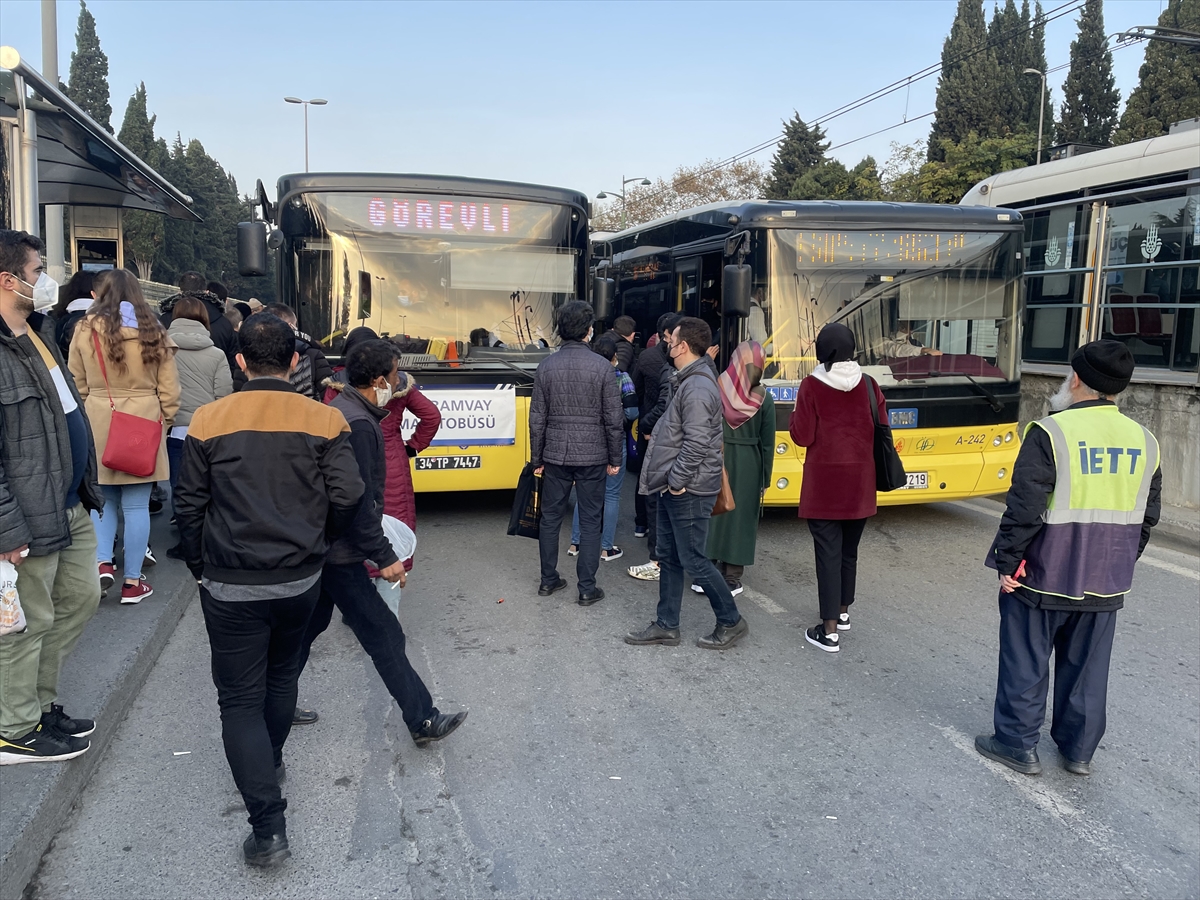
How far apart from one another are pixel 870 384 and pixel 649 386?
7.16 feet

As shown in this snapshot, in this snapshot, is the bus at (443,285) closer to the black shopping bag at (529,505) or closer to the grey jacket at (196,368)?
the grey jacket at (196,368)

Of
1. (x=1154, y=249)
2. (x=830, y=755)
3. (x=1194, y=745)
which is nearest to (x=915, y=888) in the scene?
(x=830, y=755)

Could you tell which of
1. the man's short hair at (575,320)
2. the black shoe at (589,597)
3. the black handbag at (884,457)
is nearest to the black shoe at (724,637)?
the black shoe at (589,597)

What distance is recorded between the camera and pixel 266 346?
304 centimetres

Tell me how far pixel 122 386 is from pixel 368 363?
6.98 ft

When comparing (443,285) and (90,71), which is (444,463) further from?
(90,71)

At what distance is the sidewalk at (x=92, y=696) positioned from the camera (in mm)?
3008

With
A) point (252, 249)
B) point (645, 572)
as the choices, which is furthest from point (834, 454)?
point (252, 249)

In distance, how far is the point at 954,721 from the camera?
4.26 metres

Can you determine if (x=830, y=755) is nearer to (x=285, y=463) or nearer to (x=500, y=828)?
(x=500, y=828)

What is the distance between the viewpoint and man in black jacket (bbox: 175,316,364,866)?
9.52 ft

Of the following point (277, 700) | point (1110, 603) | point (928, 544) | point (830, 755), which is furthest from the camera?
point (928, 544)

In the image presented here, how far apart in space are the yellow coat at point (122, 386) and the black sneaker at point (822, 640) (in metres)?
3.85

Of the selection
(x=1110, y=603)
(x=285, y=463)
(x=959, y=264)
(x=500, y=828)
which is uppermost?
Result: (x=959, y=264)
